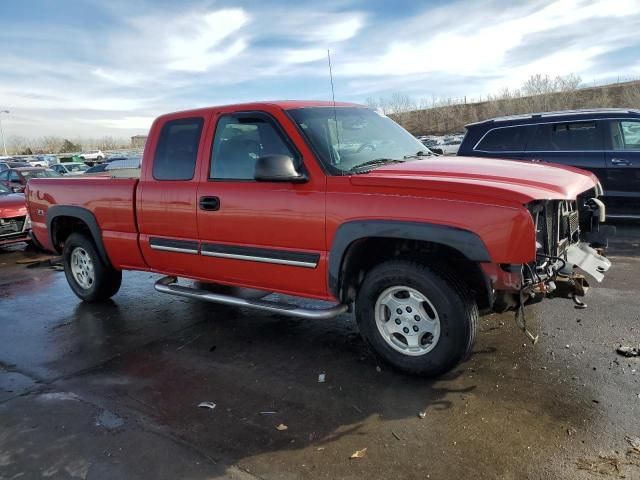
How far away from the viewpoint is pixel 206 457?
9.81 ft

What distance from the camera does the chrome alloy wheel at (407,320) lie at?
369 centimetres

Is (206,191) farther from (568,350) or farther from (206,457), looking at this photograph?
(568,350)

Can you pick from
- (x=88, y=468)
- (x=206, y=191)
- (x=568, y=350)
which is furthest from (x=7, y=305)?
(x=568, y=350)

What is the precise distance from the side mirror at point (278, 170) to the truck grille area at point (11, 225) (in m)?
8.05

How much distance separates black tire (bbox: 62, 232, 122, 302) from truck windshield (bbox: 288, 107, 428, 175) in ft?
9.98

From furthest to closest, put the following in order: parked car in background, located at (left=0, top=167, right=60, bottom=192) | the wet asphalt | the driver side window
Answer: parked car in background, located at (left=0, top=167, right=60, bottom=192) < the driver side window < the wet asphalt

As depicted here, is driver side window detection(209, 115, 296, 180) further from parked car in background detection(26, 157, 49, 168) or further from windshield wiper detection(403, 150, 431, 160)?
parked car in background detection(26, 157, 49, 168)

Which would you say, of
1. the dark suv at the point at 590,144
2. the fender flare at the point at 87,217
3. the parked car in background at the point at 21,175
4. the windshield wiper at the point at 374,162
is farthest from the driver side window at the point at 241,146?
the parked car in background at the point at 21,175

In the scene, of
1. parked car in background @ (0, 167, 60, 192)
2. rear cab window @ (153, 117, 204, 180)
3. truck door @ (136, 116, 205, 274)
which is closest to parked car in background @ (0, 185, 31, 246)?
truck door @ (136, 116, 205, 274)

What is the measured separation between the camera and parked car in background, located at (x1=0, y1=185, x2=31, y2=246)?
9.96 m

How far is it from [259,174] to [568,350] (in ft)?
8.91

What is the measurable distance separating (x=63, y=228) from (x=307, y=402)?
4306mm

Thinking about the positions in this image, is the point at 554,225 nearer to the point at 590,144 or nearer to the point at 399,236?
the point at 399,236

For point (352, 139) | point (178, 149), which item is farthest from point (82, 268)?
point (352, 139)
